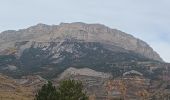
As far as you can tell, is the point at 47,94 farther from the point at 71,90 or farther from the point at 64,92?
the point at 71,90

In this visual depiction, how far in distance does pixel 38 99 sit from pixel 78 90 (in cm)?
758

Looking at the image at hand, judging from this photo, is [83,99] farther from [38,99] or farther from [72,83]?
[38,99]

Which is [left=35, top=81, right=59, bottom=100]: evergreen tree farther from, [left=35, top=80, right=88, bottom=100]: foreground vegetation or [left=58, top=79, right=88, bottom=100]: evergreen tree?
[left=58, top=79, right=88, bottom=100]: evergreen tree

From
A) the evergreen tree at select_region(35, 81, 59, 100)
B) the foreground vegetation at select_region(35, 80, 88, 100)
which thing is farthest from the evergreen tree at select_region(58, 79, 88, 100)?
the evergreen tree at select_region(35, 81, 59, 100)

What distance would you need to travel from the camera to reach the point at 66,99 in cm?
7475

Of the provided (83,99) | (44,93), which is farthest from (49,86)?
(83,99)

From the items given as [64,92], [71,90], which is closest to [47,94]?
[64,92]

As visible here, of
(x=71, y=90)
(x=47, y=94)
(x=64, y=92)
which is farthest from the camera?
(x=71, y=90)

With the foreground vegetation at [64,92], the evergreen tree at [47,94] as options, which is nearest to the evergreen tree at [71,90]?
the foreground vegetation at [64,92]

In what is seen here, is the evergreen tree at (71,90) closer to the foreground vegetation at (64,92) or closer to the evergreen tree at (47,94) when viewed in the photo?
A: the foreground vegetation at (64,92)

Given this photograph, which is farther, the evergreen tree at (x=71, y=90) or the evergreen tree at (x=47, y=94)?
the evergreen tree at (x=71, y=90)

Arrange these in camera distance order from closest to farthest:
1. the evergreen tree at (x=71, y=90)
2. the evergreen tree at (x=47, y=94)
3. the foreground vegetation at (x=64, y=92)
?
1. the evergreen tree at (x=47, y=94)
2. the foreground vegetation at (x=64, y=92)
3. the evergreen tree at (x=71, y=90)

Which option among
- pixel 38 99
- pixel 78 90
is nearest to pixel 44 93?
pixel 38 99

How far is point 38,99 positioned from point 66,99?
5.41 metres
